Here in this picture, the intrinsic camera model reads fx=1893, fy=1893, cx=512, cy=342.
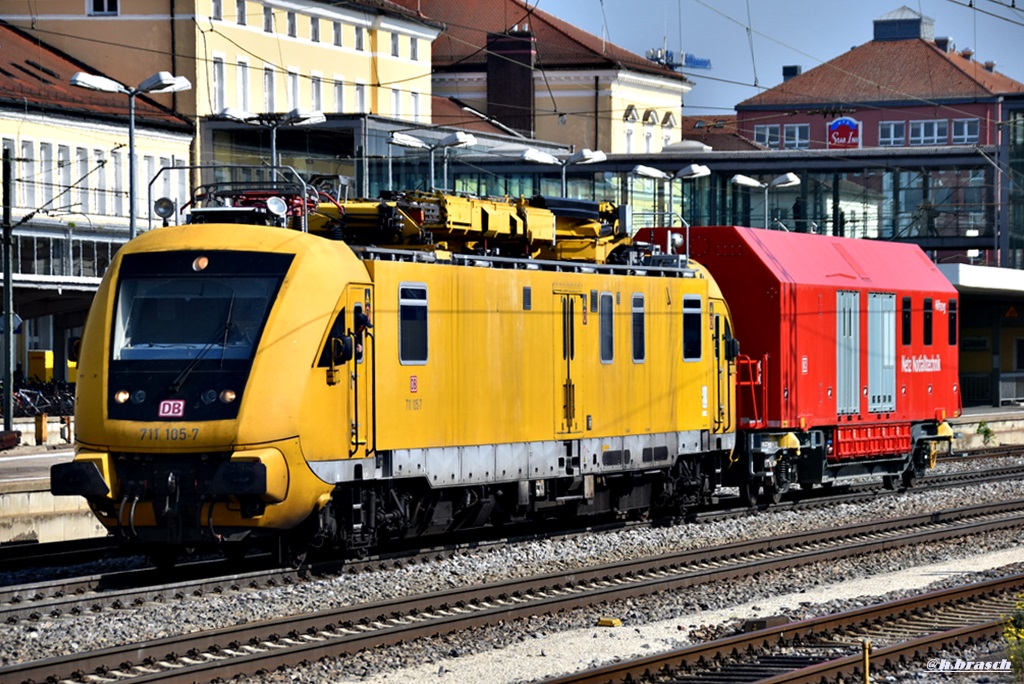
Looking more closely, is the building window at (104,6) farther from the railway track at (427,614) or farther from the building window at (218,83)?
the railway track at (427,614)

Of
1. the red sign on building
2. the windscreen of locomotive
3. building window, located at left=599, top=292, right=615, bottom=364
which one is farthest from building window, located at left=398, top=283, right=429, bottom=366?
the red sign on building

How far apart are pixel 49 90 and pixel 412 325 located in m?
46.0

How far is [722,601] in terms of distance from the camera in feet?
59.8

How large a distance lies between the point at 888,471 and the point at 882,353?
6.41 feet

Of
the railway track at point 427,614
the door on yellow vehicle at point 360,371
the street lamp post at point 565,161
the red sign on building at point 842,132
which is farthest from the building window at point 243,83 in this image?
the door on yellow vehicle at point 360,371

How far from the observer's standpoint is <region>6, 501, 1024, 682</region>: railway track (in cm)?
1379

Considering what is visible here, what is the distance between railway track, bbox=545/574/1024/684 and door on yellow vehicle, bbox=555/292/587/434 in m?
5.99

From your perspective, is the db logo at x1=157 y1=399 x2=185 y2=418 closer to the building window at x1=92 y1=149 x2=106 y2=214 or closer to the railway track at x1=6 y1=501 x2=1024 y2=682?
the railway track at x1=6 y1=501 x2=1024 y2=682

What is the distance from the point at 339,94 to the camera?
86875 mm

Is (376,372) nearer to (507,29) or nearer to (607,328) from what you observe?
(607,328)

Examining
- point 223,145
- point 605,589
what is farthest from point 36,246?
point 605,589

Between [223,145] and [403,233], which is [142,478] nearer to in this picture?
[403,233]

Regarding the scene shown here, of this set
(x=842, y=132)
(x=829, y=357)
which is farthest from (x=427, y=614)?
(x=842, y=132)

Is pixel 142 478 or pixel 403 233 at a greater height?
pixel 403 233
